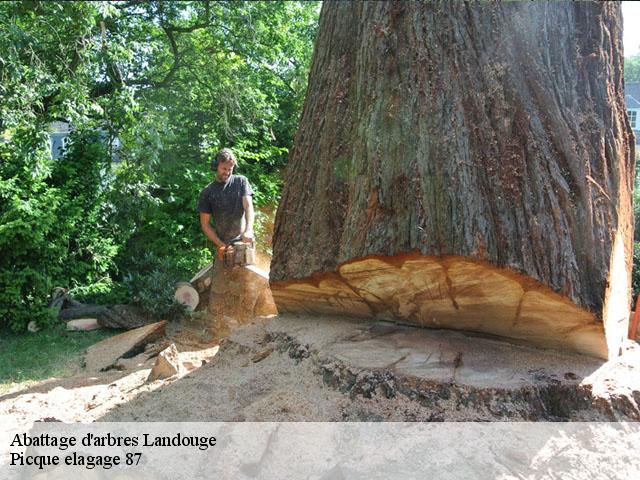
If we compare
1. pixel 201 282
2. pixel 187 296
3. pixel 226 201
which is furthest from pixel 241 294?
pixel 201 282

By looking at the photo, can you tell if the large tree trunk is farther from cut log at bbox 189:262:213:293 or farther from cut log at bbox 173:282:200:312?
cut log at bbox 189:262:213:293

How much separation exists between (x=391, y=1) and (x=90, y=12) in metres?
3.91

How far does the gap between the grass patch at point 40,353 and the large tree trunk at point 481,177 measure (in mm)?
2816

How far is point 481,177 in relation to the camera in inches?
108

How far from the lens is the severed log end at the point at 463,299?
267 cm

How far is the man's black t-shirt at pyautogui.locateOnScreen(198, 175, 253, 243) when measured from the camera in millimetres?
5445

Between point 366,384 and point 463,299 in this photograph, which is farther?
point 463,299

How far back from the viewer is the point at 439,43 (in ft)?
9.92

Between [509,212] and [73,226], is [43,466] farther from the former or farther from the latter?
[73,226]

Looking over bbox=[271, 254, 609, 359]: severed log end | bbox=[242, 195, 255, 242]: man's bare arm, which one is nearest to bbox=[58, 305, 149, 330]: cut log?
bbox=[242, 195, 255, 242]: man's bare arm

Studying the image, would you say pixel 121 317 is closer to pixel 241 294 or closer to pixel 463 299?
pixel 241 294

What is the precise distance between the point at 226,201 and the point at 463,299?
3106 millimetres

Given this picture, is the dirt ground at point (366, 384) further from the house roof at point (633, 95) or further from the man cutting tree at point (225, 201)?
the house roof at point (633, 95)

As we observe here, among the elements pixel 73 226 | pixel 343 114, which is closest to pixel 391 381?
pixel 343 114
